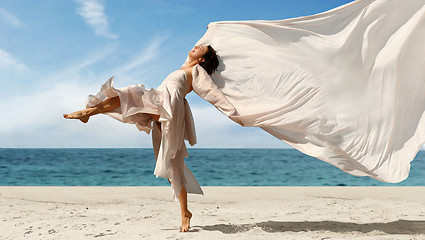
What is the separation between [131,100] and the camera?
404 centimetres

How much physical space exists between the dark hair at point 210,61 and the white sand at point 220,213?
167 centimetres

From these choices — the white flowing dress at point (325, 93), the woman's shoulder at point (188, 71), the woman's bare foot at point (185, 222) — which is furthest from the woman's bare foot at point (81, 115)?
the woman's bare foot at point (185, 222)

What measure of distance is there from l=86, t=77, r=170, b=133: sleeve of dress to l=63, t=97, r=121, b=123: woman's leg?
4 cm

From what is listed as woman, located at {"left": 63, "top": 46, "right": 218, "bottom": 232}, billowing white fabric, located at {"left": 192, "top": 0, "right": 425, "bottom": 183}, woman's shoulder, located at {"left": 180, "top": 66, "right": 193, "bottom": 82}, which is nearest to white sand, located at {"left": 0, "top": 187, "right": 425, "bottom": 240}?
woman, located at {"left": 63, "top": 46, "right": 218, "bottom": 232}

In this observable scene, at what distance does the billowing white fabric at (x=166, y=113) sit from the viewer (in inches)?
155

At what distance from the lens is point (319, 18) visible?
4.38 metres

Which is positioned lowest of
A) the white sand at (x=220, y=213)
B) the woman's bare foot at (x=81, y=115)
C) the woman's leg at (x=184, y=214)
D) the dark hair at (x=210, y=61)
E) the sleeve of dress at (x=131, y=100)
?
the white sand at (x=220, y=213)

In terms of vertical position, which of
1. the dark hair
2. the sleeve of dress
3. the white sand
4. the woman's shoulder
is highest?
the dark hair

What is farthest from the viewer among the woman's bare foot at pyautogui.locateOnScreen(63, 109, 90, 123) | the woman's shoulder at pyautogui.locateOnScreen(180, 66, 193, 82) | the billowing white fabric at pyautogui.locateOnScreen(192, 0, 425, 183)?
the woman's shoulder at pyautogui.locateOnScreen(180, 66, 193, 82)

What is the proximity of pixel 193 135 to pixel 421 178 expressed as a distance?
1898 centimetres

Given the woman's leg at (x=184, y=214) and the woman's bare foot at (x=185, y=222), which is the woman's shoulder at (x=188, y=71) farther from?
the woman's bare foot at (x=185, y=222)

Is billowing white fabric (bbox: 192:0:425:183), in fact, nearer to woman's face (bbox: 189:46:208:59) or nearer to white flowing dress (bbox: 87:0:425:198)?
white flowing dress (bbox: 87:0:425:198)

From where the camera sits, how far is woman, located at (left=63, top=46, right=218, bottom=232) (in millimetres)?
3934

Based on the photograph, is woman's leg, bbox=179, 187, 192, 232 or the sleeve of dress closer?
the sleeve of dress
